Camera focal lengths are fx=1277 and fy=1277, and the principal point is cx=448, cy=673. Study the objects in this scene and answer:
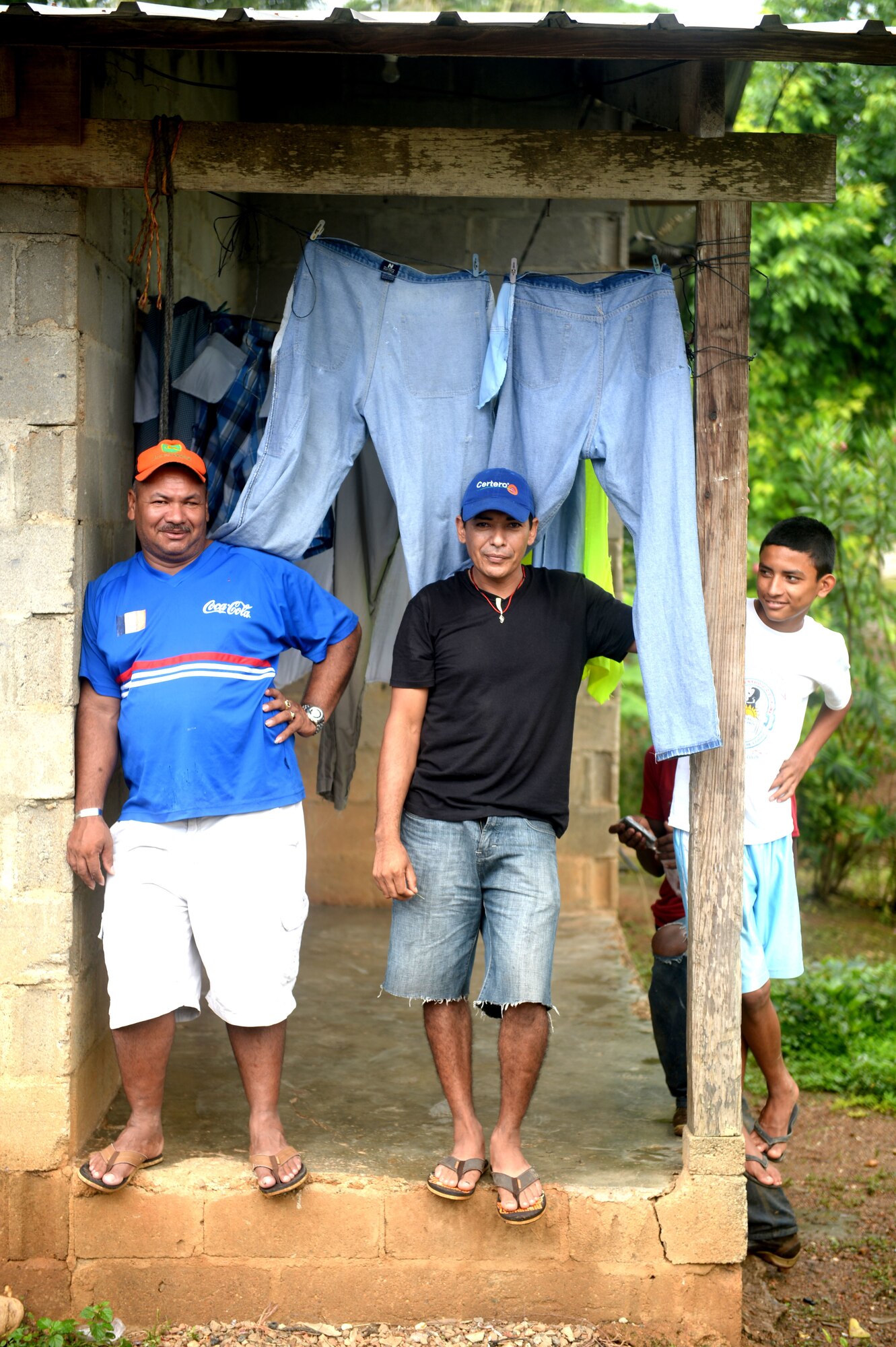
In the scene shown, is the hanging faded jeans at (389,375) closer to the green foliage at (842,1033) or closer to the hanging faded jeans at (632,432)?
the hanging faded jeans at (632,432)

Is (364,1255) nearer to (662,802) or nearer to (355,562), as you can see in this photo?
(662,802)

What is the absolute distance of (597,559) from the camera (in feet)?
13.6

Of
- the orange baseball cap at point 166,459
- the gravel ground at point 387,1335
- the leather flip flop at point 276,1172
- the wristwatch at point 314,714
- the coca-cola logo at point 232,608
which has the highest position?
the orange baseball cap at point 166,459

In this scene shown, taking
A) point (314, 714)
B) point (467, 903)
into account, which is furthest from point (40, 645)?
point (467, 903)

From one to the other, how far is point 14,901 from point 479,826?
1.38 m

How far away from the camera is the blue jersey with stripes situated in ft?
12.0

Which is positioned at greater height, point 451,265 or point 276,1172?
point 451,265

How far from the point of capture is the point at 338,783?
4.63 meters

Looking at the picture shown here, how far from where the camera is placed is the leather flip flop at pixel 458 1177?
360 cm

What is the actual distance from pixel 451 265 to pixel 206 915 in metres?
4.05

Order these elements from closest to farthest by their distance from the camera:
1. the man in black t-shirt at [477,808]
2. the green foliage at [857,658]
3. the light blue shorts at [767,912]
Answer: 1. the man in black t-shirt at [477,808]
2. the light blue shorts at [767,912]
3. the green foliage at [857,658]

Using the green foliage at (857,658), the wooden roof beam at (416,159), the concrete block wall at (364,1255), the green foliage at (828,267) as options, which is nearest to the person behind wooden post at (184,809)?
the concrete block wall at (364,1255)

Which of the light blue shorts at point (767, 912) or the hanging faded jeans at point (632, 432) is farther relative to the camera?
the light blue shorts at point (767, 912)

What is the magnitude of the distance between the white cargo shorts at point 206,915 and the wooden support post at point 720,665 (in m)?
1.20
